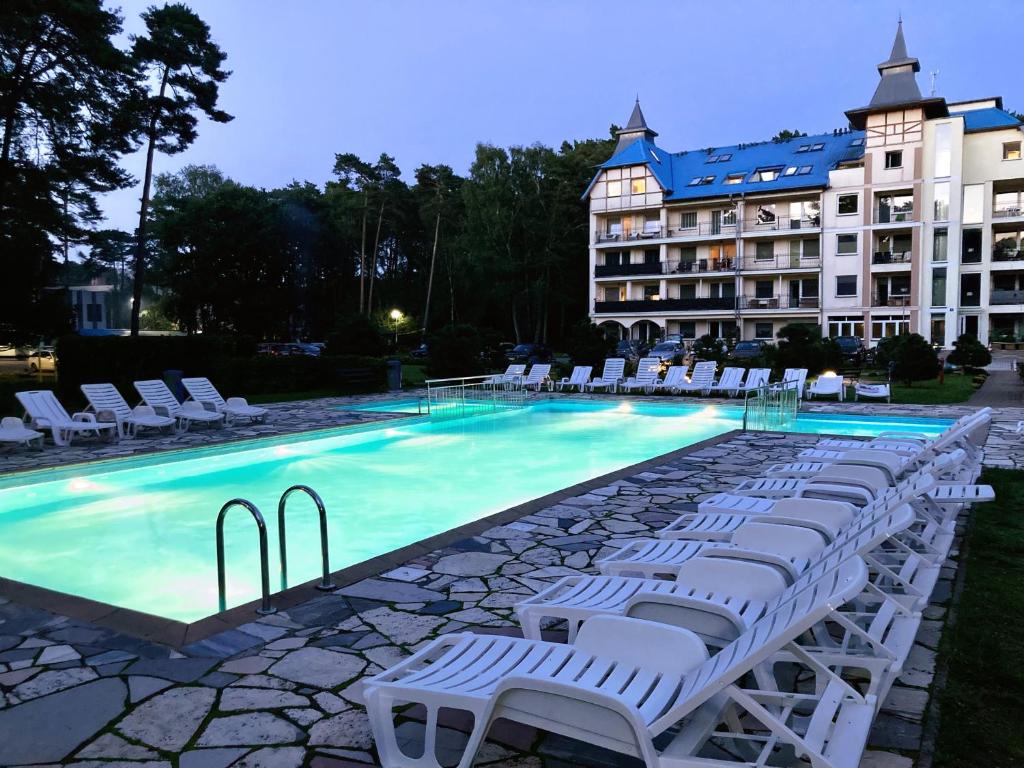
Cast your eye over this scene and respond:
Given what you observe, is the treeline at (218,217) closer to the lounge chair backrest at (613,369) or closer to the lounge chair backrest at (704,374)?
the lounge chair backrest at (613,369)

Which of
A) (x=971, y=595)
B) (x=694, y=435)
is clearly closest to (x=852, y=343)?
(x=694, y=435)

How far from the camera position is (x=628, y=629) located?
273cm

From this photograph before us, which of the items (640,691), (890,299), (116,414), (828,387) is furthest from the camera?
(890,299)

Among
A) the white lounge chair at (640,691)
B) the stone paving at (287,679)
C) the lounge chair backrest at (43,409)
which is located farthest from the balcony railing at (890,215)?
the white lounge chair at (640,691)

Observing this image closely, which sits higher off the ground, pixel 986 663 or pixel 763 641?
pixel 763 641

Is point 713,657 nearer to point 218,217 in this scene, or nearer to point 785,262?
point 785,262

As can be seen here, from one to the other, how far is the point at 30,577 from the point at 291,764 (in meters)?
4.69

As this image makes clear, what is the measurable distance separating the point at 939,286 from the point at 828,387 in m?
25.2

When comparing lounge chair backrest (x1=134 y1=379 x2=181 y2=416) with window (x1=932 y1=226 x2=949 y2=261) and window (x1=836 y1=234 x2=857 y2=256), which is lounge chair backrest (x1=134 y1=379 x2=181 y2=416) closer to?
window (x1=836 y1=234 x2=857 y2=256)

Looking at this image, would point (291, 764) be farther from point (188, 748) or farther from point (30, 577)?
point (30, 577)

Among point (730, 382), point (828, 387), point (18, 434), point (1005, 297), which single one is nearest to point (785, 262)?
point (1005, 297)

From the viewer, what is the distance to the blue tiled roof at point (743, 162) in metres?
40.4

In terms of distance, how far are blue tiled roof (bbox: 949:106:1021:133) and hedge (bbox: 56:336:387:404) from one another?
112 feet

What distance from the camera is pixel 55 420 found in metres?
11.6
